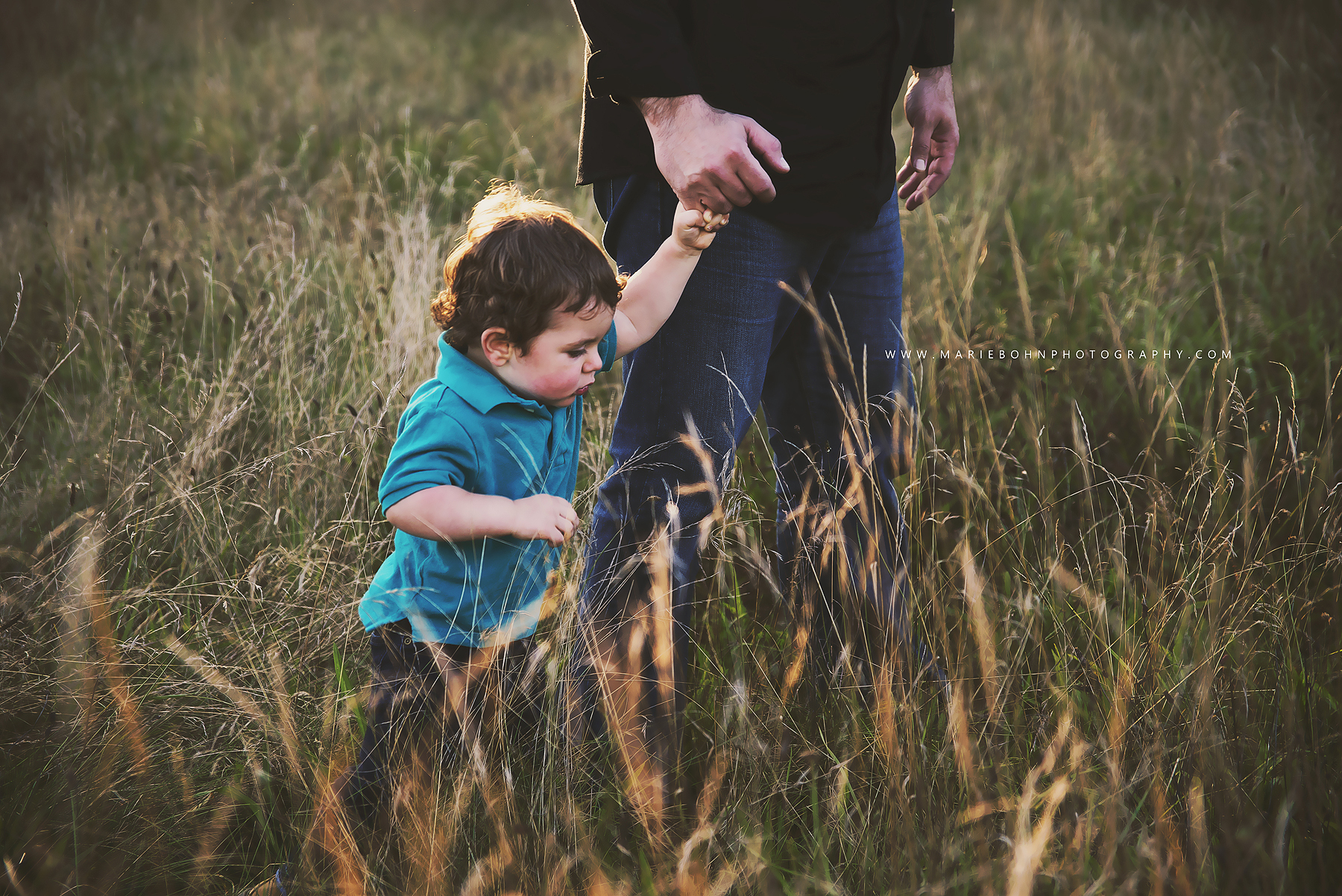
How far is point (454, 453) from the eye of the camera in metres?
1.39

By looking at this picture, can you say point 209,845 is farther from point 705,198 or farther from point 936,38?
point 936,38

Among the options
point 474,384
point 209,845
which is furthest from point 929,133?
point 209,845

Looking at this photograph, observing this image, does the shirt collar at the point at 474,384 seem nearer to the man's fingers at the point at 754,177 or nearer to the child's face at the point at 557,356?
the child's face at the point at 557,356

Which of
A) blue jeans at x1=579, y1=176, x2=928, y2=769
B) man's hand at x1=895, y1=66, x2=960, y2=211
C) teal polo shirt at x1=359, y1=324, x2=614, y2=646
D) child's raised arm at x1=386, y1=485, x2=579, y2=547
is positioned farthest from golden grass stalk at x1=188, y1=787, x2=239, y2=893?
man's hand at x1=895, y1=66, x2=960, y2=211

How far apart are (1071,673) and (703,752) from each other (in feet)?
2.45

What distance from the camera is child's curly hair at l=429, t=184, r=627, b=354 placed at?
1.41m

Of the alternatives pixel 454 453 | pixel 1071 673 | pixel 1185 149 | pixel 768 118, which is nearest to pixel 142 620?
pixel 454 453

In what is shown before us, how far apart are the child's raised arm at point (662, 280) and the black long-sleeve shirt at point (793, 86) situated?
125 mm

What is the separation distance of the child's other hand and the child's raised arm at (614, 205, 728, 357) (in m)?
0.33

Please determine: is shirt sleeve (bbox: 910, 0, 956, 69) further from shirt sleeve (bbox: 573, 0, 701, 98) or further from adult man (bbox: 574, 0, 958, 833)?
shirt sleeve (bbox: 573, 0, 701, 98)

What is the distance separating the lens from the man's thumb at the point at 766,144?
1.42m

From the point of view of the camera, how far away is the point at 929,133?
1.98m

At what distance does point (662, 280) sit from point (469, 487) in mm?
474

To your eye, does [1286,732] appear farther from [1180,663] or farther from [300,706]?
[300,706]
